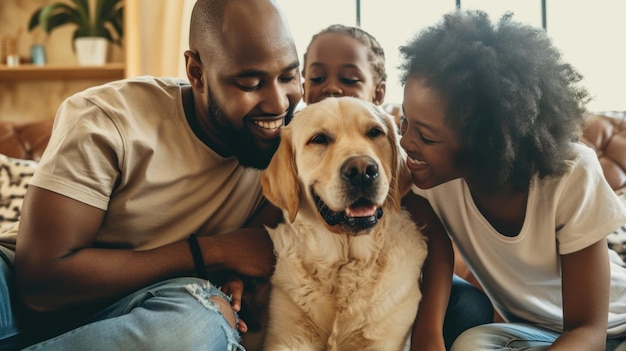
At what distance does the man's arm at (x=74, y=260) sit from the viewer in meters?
1.53

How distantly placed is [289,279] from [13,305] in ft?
2.55

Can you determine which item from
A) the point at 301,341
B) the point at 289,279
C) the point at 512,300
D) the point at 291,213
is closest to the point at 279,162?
the point at 291,213

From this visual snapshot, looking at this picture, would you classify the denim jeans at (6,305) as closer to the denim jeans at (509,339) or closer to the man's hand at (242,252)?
the man's hand at (242,252)

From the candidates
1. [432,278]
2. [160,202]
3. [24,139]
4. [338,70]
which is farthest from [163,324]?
[24,139]

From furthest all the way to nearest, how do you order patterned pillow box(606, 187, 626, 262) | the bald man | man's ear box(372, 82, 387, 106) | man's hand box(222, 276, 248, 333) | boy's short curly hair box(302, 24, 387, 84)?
1. man's ear box(372, 82, 387, 106)
2. boy's short curly hair box(302, 24, 387, 84)
3. patterned pillow box(606, 187, 626, 262)
4. man's hand box(222, 276, 248, 333)
5. the bald man

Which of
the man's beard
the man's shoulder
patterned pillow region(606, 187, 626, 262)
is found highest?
the man's shoulder

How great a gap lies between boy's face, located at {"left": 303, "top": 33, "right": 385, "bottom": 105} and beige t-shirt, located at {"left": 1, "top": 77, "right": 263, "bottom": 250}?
24.1 inches

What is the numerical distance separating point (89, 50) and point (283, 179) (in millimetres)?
2975

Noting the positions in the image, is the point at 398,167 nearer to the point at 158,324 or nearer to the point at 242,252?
the point at 242,252

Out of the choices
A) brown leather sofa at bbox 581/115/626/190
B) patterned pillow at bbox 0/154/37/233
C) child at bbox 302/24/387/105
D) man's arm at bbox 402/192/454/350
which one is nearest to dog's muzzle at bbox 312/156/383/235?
man's arm at bbox 402/192/454/350

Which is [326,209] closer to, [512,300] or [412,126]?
[412,126]

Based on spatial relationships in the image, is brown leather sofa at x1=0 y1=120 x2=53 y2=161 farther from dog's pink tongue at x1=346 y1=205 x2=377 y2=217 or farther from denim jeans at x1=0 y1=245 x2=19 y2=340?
dog's pink tongue at x1=346 y1=205 x2=377 y2=217

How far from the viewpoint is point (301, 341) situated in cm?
169

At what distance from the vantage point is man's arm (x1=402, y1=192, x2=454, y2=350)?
1589mm
